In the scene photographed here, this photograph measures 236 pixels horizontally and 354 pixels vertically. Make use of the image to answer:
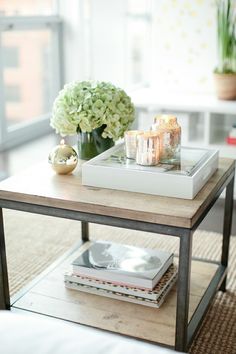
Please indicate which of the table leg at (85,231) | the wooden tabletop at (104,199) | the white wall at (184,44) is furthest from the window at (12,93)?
the wooden tabletop at (104,199)

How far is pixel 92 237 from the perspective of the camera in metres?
2.30

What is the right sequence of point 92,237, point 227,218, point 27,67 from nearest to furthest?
point 227,218
point 92,237
point 27,67

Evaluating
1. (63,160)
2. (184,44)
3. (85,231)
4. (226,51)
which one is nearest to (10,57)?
(184,44)

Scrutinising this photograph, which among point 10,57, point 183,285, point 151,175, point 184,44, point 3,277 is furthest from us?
point 10,57

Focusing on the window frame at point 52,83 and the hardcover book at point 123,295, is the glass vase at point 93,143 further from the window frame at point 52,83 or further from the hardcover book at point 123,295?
the window frame at point 52,83

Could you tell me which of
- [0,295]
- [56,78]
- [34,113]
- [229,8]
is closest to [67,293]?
[0,295]

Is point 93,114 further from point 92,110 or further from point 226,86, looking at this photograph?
point 226,86

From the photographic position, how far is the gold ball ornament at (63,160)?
5.05 ft

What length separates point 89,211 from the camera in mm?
1332

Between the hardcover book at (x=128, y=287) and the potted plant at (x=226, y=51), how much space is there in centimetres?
146

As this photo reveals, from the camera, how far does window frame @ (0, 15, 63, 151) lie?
12.2 feet

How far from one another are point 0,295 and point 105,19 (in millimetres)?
Answer: 3407

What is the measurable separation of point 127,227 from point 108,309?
1.24 feet

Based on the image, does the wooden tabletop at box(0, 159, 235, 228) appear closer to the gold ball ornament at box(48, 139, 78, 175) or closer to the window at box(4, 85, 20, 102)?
the gold ball ornament at box(48, 139, 78, 175)
